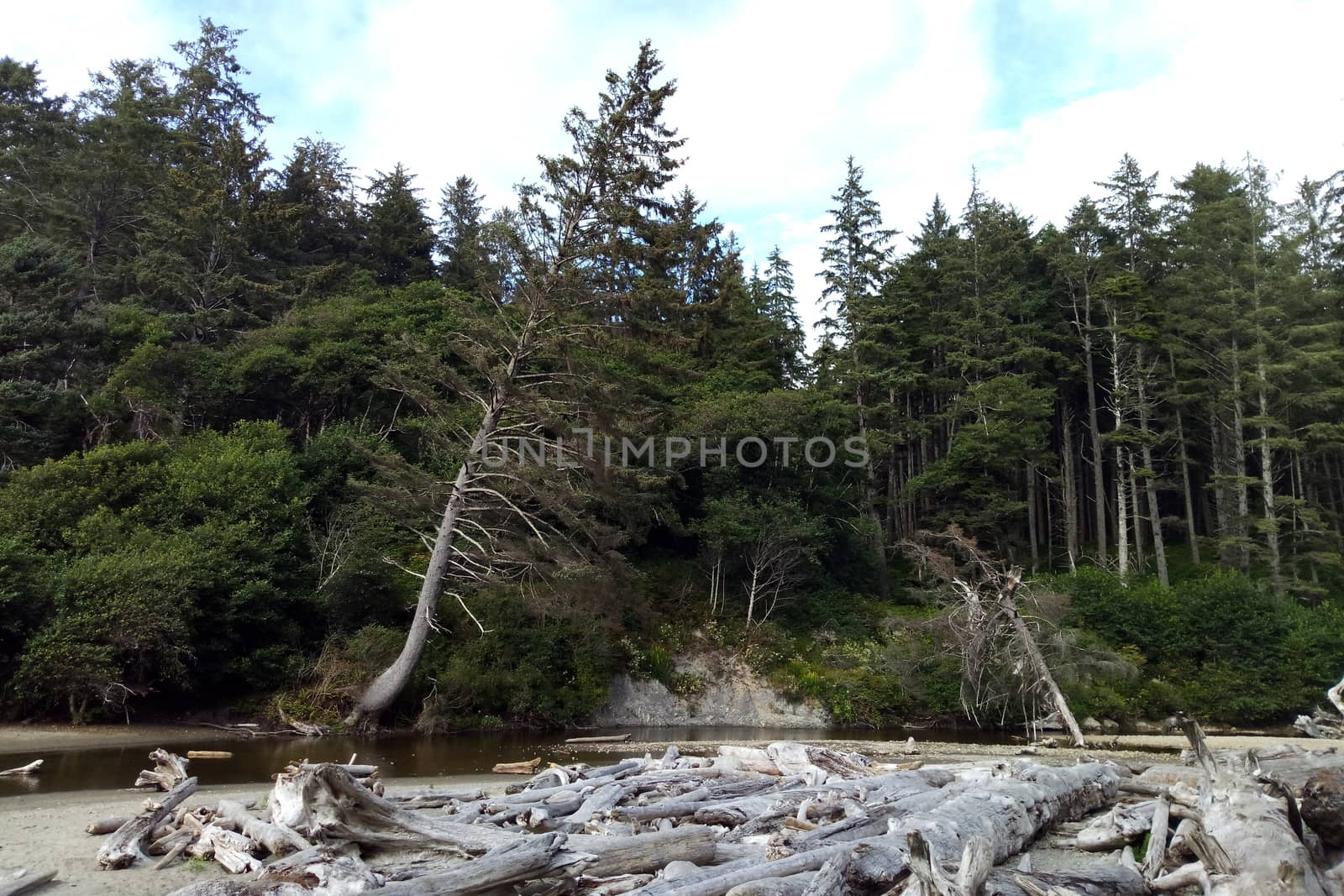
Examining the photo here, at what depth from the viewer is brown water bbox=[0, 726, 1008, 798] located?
10375 mm

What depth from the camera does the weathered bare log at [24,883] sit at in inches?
193

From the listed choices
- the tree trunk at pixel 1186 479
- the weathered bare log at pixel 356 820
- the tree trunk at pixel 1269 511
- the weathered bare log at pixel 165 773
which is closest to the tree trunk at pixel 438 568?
the weathered bare log at pixel 165 773

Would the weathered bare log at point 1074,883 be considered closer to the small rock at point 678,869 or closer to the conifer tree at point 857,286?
the small rock at point 678,869

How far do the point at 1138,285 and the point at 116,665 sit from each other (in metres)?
34.9

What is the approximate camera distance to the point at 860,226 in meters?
32.8

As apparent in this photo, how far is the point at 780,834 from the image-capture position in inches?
225

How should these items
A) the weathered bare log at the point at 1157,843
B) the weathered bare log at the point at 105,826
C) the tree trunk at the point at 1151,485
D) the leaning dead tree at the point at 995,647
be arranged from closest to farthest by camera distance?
1. the weathered bare log at the point at 1157,843
2. the weathered bare log at the point at 105,826
3. the leaning dead tree at the point at 995,647
4. the tree trunk at the point at 1151,485

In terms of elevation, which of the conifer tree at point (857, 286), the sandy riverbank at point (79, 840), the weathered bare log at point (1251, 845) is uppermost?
the conifer tree at point (857, 286)

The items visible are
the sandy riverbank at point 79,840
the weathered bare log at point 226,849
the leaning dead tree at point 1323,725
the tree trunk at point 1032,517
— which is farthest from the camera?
the tree trunk at point 1032,517

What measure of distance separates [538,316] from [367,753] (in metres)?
→ 10.0

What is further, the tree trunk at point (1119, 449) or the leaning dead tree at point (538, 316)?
the tree trunk at point (1119, 449)

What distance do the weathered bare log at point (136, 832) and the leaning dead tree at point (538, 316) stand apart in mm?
9476

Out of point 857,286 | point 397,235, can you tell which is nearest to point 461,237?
point 397,235

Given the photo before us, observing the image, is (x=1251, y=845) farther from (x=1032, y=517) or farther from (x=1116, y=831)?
(x=1032, y=517)
